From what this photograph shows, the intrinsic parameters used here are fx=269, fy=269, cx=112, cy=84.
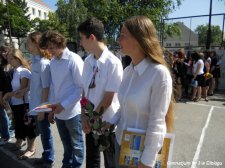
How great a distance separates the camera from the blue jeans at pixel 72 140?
3359 mm

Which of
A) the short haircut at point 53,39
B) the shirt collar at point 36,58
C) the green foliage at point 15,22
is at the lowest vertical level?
the shirt collar at point 36,58

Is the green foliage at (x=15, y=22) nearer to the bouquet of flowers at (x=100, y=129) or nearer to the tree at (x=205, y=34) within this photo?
the tree at (x=205, y=34)

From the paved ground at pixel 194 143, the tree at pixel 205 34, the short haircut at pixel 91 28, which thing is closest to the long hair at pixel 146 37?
the short haircut at pixel 91 28

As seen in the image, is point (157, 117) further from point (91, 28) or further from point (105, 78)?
point (91, 28)

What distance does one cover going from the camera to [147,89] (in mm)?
1810

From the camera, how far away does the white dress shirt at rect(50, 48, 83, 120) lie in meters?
3.25

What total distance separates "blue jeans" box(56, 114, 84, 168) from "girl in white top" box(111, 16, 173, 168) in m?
1.47

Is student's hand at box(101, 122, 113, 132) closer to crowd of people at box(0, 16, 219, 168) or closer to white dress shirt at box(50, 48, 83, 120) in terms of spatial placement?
crowd of people at box(0, 16, 219, 168)

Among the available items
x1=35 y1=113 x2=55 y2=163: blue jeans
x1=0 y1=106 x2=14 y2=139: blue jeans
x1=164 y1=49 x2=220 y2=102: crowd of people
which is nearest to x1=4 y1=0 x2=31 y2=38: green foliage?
x1=164 y1=49 x2=220 y2=102: crowd of people

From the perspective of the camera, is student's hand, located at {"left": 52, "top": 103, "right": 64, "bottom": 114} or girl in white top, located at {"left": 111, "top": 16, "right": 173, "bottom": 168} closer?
girl in white top, located at {"left": 111, "top": 16, "right": 173, "bottom": 168}

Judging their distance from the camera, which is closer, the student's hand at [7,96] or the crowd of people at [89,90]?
the crowd of people at [89,90]

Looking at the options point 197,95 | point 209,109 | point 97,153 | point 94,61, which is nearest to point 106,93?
point 94,61

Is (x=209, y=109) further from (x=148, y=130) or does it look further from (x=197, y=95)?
(x=148, y=130)

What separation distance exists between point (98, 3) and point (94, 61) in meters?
26.0
